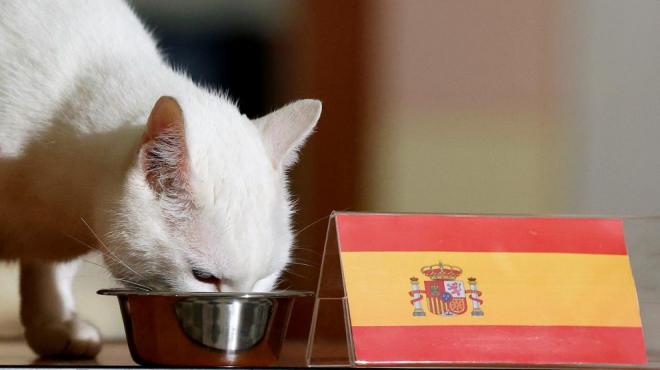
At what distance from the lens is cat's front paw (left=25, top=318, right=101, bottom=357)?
1.09 m

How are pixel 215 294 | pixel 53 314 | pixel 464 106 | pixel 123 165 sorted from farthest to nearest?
pixel 464 106 → pixel 53 314 → pixel 123 165 → pixel 215 294

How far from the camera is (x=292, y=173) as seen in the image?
5.54 feet

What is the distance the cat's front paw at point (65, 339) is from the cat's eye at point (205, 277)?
24 cm

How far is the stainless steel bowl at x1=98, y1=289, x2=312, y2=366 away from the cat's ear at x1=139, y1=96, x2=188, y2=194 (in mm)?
121

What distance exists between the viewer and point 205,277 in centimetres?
93

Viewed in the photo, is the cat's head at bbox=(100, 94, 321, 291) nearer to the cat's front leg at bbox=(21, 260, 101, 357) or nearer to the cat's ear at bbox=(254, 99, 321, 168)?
the cat's ear at bbox=(254, 99, 321, 168)

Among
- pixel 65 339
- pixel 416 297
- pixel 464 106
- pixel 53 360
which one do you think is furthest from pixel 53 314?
pixel 464 106

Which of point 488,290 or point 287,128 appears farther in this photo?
point 287,128

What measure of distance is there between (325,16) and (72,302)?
2.47ft

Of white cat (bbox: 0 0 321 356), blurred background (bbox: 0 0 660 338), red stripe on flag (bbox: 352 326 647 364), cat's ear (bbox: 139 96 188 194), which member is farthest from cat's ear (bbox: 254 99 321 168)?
blurred background (bbox: 0 0 660 338)

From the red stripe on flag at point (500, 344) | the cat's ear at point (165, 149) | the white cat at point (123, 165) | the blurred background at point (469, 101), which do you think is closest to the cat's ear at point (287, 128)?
→ the white cat at point (123, 165)

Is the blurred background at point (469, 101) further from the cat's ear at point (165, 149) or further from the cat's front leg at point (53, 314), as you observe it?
the cat's ear at point (165, 149)

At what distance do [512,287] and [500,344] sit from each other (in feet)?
0.21

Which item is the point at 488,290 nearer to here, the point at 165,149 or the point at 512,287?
the point at 512,287
